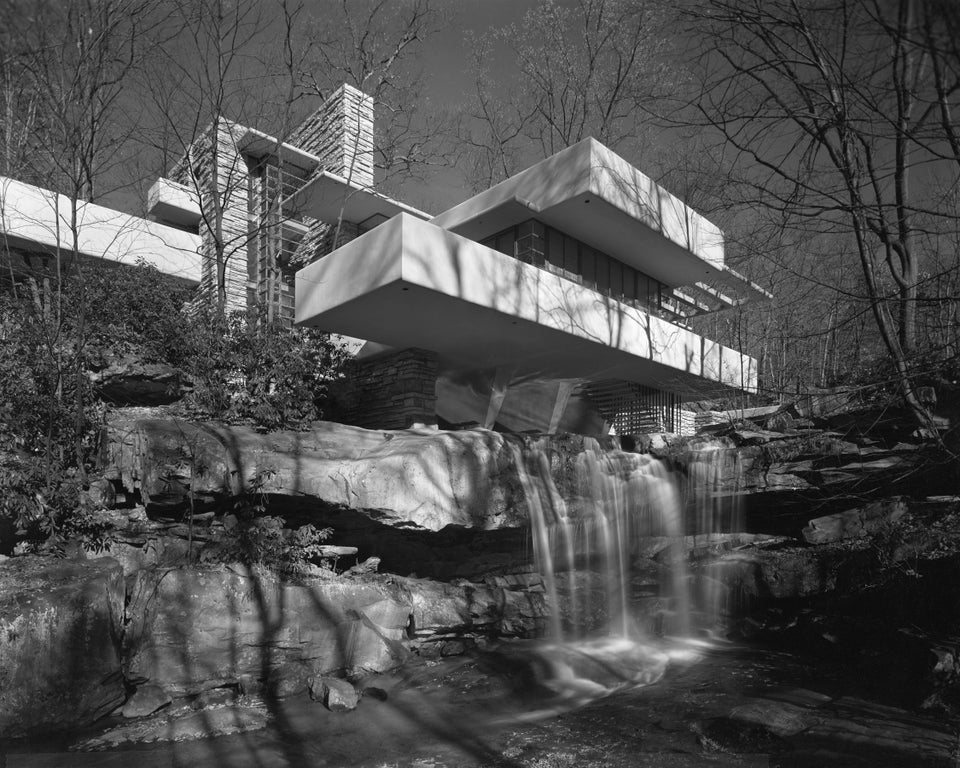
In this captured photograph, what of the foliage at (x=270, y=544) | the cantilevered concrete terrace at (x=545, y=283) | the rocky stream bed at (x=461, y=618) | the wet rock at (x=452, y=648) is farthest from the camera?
the cantilevered concrete terrace at (x=545, y=283)

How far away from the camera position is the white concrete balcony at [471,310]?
924 cm

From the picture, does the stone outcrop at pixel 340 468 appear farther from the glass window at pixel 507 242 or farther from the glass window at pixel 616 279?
the glass window at pixel 616 279

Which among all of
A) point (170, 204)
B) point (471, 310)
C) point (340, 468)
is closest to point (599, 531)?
point (471, 310)

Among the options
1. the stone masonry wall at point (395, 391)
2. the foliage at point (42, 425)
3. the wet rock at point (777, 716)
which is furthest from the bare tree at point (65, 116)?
the wet rock at point (777, 716)

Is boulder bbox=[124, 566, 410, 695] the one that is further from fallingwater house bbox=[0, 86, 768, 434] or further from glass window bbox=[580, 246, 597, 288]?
glass window bbox=[580, 246, 597, 288]

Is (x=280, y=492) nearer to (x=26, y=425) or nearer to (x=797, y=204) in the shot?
(x=26, y=425)

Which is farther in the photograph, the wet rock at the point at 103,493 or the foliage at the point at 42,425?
the wet rock at the point at 103,493

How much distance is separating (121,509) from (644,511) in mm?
7491

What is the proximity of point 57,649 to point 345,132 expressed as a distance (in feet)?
45.3

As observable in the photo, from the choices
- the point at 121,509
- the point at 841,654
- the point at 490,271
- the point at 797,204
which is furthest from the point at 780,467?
the point at 121,509

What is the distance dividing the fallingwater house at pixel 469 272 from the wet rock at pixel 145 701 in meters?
5.48

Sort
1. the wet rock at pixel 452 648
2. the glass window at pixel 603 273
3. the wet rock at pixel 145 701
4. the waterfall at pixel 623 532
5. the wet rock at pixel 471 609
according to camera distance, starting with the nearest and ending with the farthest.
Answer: the wet rock at pixel 145 701
the wet rock at pixel 452 648
the wet rock at pixel 471 609
the waterfall at pixel 623 532
the glass window at pixel 603 273

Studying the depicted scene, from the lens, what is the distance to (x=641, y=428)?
1619 cm

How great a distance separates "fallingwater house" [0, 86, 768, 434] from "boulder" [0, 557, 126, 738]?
14.8 feet
